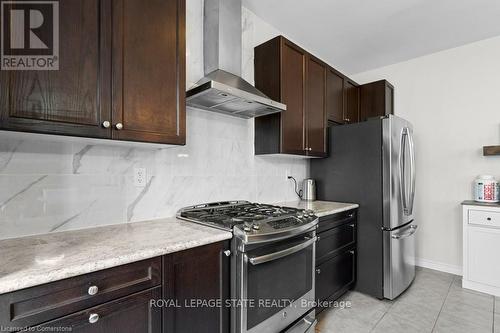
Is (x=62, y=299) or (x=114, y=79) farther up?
(x=114, y=79)

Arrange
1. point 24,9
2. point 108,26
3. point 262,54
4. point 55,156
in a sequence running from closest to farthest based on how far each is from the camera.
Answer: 1. point 24,9
2. point 108,26
3. point 55,156
4. point 262,54

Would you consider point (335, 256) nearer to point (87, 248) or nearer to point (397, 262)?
point (397, 262)

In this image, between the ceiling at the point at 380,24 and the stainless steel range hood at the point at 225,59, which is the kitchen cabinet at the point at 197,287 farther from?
the ceiling at the point at 380,24

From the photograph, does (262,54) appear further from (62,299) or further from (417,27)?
(62,299)

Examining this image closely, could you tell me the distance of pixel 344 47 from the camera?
3.11 metres

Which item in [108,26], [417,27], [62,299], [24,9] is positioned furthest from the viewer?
[417,27]

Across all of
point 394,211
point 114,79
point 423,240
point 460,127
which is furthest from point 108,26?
point 423,240

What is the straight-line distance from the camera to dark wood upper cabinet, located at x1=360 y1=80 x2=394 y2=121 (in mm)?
3279

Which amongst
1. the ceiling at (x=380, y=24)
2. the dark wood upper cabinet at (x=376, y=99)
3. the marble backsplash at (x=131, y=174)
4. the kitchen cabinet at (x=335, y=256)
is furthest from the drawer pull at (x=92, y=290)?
the dark wood upper cabinet at (x=376, y=99)

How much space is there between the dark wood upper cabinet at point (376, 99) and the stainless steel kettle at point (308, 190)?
1.30 meters

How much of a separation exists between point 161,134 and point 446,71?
3.56m

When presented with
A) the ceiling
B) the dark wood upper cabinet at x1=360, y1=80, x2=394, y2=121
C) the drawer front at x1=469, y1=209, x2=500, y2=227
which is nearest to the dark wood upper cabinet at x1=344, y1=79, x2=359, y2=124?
the dark wood upper cabinet at x1=360, y1=80, x2=394, y2=121

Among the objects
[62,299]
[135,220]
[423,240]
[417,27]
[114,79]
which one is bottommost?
[423,240]

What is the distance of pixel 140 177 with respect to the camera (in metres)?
1.67
